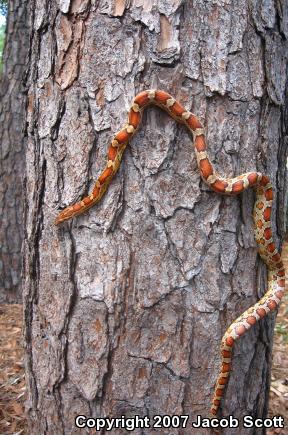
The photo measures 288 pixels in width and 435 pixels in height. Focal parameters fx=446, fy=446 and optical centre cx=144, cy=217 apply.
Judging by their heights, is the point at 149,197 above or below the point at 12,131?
below

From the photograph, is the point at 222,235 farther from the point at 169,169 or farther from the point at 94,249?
the point at 94,249

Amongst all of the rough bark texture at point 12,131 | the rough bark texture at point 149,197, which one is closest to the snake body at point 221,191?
the rough bark texture at point 149,197

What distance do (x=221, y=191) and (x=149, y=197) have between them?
14.0 inches

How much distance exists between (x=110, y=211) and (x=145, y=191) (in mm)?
207

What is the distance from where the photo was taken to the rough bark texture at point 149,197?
7.01ft

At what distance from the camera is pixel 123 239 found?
88.9 inches

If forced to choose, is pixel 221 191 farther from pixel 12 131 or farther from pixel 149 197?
pixel 12 131

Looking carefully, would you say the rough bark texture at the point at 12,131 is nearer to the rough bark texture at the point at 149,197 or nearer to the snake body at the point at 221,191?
the rough bark texture at the point at 149,197

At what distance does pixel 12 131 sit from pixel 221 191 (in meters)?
4.28

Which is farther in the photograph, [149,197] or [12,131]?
[12,131]

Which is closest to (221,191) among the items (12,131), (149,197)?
(149,197)

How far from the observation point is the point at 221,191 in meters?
2.20

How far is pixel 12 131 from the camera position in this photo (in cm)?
580

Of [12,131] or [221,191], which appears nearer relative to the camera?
[221,191]
